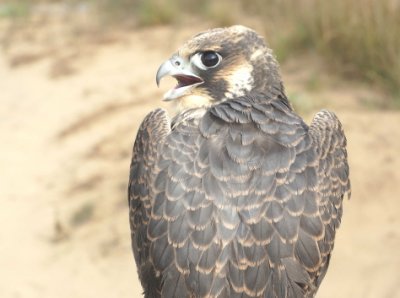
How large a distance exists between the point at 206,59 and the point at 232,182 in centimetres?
66

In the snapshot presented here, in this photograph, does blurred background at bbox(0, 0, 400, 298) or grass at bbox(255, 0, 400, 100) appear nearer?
blurred background at bbox(0, 0, 400, 298)

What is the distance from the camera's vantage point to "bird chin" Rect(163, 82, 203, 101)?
2996mm

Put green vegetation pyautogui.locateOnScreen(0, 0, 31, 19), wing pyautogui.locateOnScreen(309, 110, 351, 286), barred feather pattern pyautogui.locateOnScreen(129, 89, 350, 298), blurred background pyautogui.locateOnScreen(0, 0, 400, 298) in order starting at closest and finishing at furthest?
barred feather pattern pyautogui.locateOnScreen(129, 89, 350, 298), wing pyautogui.locateOnScreen(309, 110, 351, 286), blurred background pyautogui.locateOnScreen(0, 0, 400, 298), green vegetation pyautogui.locateOnScreen(0, 0, 31, 19)

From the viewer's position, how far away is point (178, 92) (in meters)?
3.02

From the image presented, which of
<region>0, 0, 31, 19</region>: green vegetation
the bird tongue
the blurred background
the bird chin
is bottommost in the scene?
the bird chin

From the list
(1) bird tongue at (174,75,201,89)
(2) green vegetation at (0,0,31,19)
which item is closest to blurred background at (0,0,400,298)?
(2) green vegetation at (0,0,31,19)

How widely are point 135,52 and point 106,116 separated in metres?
1.82

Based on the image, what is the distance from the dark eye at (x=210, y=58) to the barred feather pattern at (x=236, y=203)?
0.66 ft

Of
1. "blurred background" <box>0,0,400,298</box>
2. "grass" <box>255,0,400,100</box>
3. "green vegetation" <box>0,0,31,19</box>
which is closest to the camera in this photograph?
"blurred background" <box>0,0,400,298</box>

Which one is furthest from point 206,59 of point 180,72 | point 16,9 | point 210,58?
point 16,9

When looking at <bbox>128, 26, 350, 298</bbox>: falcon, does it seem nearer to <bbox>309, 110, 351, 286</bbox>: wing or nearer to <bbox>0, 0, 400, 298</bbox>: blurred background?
<bbox>309, 110, 351, 286</bbox>: wing

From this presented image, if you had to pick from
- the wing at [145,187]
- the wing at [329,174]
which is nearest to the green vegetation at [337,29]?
the wing at [329,174]

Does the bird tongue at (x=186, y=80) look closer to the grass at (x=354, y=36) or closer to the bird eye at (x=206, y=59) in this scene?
the bird eye at (x=206, y=59)

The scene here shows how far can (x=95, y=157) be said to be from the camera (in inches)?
260
